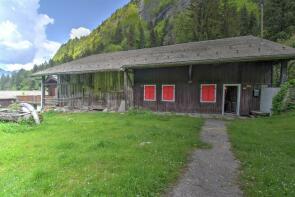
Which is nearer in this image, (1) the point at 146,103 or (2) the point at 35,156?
(2) the point at 35,156

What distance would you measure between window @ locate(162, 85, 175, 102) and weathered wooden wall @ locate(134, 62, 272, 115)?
28 centimetres

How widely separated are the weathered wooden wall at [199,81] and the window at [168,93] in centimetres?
28

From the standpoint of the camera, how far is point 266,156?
679 centimetres

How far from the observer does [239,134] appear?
9727mm

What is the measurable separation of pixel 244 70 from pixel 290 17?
75.5 ft

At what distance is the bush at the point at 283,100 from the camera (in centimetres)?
1368

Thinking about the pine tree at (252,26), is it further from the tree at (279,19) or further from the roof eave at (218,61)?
the roof eave at (218,61)

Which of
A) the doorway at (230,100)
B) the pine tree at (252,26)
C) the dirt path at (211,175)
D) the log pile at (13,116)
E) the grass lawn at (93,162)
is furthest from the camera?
the pine tree at (252,26)

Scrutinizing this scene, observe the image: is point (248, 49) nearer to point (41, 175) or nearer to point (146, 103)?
point (146, 103)

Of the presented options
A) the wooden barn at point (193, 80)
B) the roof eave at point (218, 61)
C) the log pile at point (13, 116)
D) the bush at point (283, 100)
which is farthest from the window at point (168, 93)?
the log pile at point (13, 116)

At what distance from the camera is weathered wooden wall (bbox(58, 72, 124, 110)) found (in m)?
20.6

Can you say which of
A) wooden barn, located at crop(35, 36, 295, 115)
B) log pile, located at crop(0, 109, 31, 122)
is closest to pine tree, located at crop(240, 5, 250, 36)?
wooden barn, located at crop(35, 36, 295, 115)

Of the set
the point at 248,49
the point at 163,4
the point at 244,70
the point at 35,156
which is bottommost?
the point at 35,156

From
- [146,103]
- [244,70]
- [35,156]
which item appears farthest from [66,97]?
[35,156]
